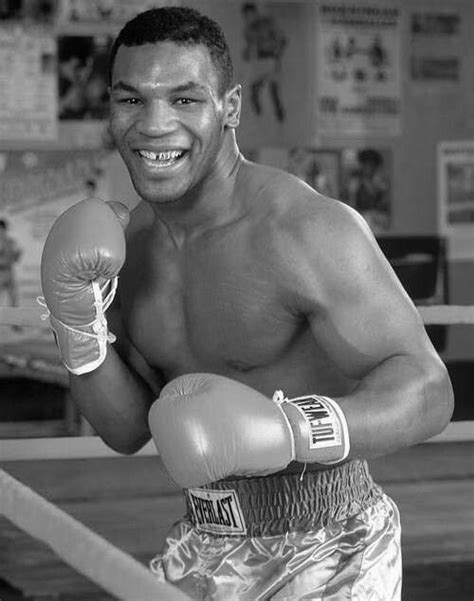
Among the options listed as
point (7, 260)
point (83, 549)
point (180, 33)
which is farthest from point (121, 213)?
point (7, 260)

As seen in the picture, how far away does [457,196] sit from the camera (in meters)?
5.36

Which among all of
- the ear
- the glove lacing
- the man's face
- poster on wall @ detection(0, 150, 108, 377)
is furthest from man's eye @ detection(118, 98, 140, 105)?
poster on wall @ detection(0, 150, 108, 377)

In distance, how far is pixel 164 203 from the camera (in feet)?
5.46

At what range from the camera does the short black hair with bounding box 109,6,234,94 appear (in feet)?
5.11

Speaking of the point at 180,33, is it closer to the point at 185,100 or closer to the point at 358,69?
the point at 185,100

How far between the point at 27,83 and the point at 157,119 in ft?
10.8

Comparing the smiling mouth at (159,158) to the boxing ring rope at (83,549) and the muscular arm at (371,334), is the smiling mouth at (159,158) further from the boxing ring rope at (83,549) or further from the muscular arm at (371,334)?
the boxing ring rope at (83,549)

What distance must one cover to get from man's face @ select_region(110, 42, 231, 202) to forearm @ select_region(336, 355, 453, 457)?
0.32m

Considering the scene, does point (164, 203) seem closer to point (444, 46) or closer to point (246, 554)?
point (246, 554)

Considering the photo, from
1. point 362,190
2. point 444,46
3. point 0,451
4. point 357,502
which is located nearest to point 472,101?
point 444,46

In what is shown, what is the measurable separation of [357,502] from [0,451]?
134cm

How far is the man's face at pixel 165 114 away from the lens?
1536 millimetres

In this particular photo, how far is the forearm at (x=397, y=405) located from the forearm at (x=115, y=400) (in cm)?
37

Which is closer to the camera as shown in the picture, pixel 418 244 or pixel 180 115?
pixel 180 115
